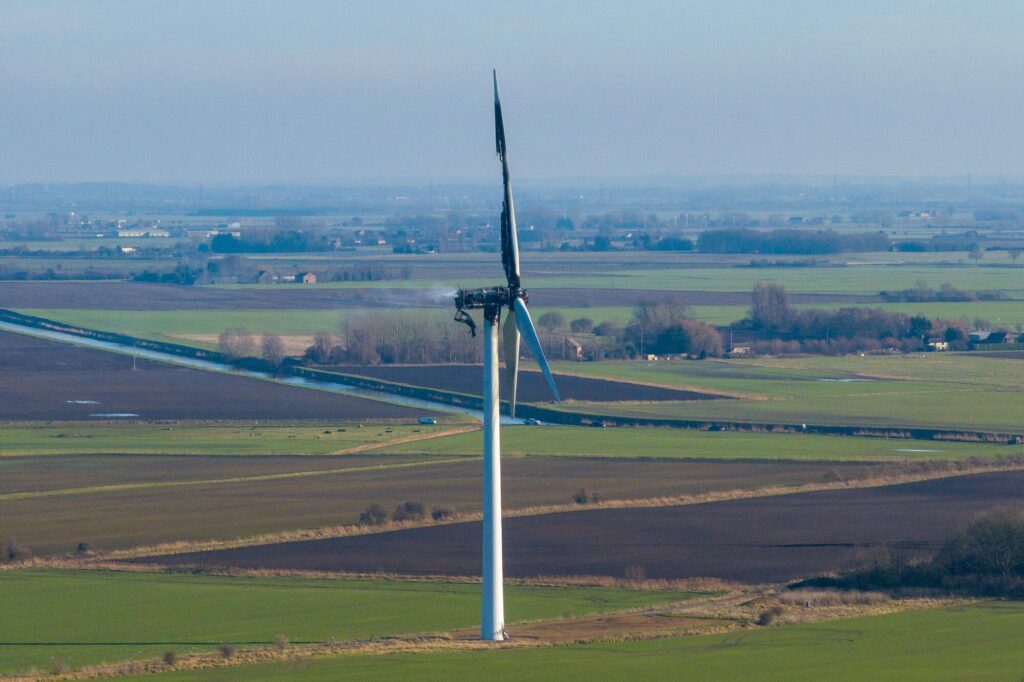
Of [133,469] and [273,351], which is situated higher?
[133,469]

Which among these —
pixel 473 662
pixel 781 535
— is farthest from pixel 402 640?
pixel 781 535

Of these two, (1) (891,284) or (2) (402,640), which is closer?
(2) (402,640)

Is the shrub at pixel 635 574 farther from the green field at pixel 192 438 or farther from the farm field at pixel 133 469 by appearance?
the green field at pixel 192 438

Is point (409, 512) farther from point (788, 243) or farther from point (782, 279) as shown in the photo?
point (788, 243)

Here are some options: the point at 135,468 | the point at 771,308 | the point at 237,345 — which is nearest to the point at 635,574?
the point at 135,468

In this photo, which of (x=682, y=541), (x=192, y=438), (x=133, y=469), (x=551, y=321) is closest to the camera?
(x=682, y=541)

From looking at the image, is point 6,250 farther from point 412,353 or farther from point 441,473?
point 441,473
